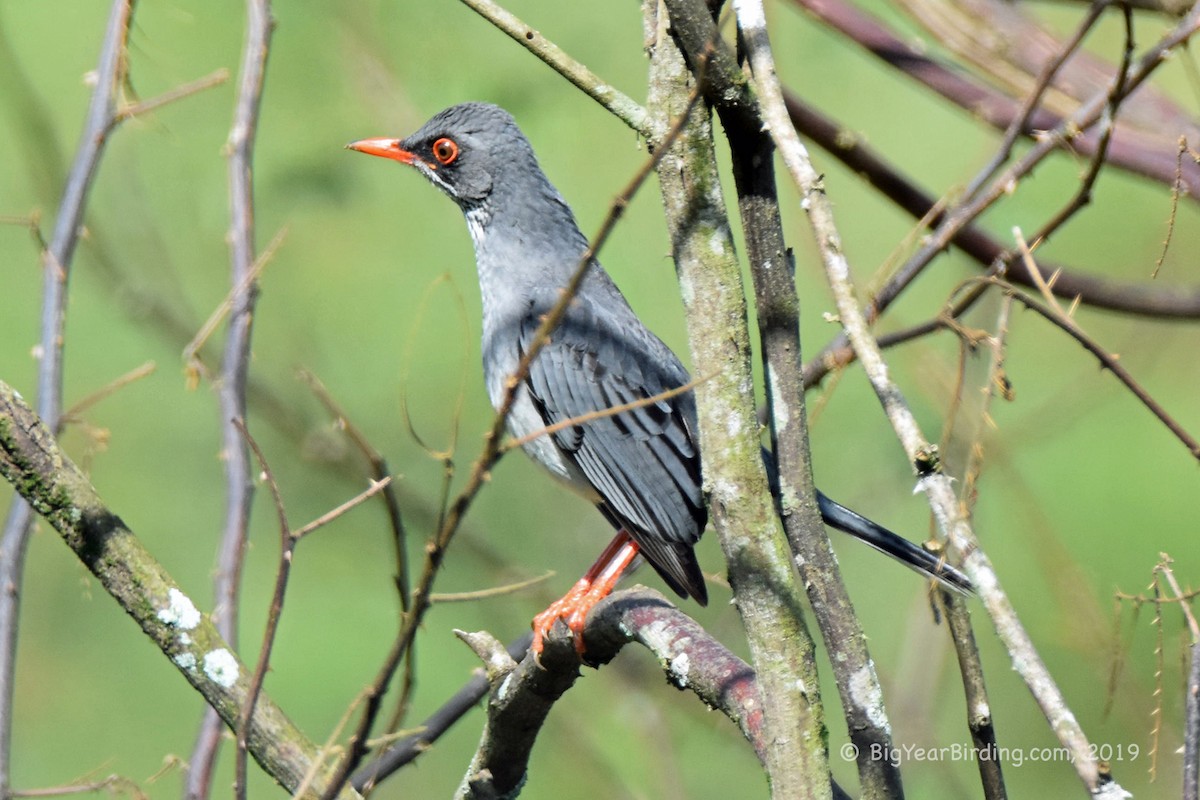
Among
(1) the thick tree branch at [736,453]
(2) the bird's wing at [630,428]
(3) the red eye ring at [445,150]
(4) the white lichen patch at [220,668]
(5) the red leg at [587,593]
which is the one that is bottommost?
(4) the white lichen patch at [220,668]

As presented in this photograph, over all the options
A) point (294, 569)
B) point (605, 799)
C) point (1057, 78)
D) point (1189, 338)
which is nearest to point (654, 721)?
point (605, 799)

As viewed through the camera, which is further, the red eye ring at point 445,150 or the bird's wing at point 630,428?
the red eye ring at point 445,150

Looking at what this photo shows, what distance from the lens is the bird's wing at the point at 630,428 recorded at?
4.10 meters

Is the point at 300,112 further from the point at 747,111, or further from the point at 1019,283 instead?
the point at 747,111

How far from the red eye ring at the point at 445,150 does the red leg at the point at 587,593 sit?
175cm

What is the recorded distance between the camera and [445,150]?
4980 millimetres

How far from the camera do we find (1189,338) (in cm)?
1080

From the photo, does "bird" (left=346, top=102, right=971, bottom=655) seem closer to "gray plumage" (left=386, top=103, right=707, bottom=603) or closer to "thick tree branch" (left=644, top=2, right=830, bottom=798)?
"gray plumage" (left=386, top=103, right=707, bottom=603)

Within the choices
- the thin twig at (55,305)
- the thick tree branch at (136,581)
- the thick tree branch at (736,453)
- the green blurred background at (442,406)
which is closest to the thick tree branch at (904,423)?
the thick tree branch at (736,453)

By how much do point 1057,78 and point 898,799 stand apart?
10.9 feet

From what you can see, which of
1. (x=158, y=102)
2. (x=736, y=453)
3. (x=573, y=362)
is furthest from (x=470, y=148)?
(x=736, y=453)

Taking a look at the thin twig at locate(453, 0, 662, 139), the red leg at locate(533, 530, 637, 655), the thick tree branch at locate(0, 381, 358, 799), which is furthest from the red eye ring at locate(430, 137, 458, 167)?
the thick tree branch at locate(0, 381, 358, 799)

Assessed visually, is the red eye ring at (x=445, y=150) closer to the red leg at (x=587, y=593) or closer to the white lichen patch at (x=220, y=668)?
the red leg at (x=587, y=593)

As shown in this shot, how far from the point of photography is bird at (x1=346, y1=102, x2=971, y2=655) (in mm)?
4078
